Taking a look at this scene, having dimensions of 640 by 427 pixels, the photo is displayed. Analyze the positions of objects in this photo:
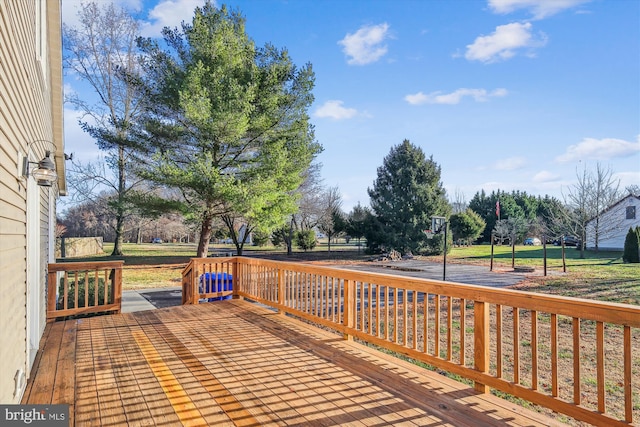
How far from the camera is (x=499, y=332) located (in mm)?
2541

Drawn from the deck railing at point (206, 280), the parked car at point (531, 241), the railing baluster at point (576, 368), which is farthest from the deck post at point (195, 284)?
the parked car at point (531, 241)

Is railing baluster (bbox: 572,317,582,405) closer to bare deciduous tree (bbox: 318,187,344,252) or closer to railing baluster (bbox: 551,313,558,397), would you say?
railing baluster (bbox: 551,313,558,397)

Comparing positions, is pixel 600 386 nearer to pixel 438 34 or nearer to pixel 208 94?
pixel 438 34

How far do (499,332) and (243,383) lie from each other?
6.50 ft

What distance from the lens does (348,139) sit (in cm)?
1506

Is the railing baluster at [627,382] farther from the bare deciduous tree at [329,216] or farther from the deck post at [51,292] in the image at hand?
the bare deciduous tree at [329,216]

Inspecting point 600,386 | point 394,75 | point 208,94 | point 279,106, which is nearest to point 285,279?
point 600,386

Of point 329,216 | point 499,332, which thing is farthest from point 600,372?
point 329,216

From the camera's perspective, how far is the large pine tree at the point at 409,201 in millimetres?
20125

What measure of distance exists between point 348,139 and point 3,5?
1351cm

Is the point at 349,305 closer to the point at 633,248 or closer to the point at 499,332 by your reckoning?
the point at 499,332

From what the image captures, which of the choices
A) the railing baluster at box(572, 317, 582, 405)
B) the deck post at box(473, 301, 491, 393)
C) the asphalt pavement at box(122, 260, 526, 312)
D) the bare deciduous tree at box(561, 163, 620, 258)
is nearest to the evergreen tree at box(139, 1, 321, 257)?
the asphalt pavement at box(122, 260, 526, 312)

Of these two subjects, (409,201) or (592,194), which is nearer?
(592,194)

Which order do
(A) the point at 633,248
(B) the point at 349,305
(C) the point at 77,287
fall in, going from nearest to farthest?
(B) the point at 349,305 < (C) the point at 77,287 < (A) the point at 633,248
